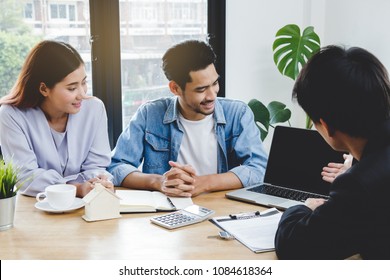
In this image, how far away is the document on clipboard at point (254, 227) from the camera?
4.49ft

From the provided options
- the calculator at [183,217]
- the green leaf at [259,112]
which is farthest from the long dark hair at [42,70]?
the green leaf at [259,112]

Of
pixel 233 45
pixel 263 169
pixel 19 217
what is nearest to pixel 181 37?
pixel 233 45

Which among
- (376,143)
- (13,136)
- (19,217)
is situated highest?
(376,143)

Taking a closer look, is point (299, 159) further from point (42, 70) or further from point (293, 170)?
point (42, 70)

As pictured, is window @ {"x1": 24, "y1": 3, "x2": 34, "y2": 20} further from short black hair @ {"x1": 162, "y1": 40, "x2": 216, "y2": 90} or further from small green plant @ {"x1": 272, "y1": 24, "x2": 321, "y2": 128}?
small green plant @ {"x1": 272, "y1": 24, "x2": 321, "y2": 128}

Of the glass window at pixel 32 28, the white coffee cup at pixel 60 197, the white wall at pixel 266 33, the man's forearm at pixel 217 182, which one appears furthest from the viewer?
the white wall at pixel 266 33

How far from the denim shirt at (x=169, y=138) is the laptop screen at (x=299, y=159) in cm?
22

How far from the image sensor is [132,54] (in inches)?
126

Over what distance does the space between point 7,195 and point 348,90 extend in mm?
1012

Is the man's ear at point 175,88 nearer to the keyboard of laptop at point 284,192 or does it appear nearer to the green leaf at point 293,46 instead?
the keyboard of laptop at point 284,192

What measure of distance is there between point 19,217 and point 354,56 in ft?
3.65

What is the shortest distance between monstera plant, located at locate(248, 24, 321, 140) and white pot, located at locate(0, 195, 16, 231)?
6.56 feet

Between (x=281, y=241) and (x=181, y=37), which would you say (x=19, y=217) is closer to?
(x=281, y=241)

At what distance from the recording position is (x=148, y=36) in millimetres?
3268
